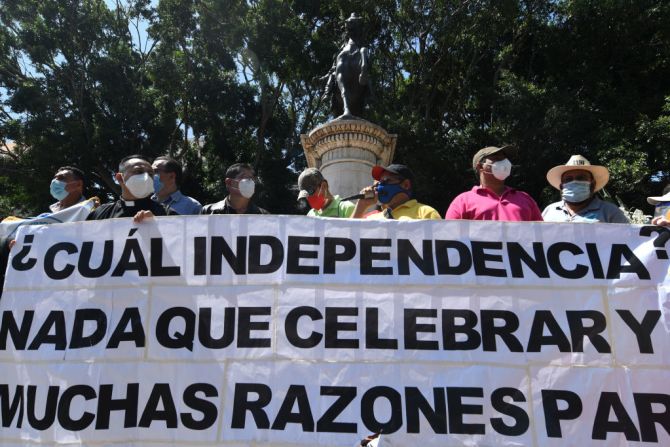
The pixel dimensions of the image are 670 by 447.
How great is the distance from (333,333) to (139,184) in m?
1.50

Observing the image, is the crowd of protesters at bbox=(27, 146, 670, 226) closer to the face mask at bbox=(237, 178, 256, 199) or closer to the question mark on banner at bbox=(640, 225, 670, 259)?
the face mask at bbox=(237, 178, 256, 199)

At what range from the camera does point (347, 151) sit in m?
11.1

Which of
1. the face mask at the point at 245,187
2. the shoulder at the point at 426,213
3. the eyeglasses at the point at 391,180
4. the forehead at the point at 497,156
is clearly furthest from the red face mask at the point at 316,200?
the forehead at the point at 497,156

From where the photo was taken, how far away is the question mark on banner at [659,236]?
3592 mm

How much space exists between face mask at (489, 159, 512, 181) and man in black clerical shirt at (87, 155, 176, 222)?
2115 mm

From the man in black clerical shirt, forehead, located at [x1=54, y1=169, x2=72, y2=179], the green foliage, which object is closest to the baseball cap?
the man in black clerical shirt

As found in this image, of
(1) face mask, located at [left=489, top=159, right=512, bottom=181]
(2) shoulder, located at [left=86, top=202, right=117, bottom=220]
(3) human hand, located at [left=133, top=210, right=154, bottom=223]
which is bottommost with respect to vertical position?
(3) human hand, located at [left=133, top=210, right=154, bottom=223]

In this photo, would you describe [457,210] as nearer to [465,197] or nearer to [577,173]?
[465,197]

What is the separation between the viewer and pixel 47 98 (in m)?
19.2

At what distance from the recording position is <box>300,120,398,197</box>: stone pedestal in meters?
10.8

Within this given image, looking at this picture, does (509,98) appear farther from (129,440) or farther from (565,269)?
(129,440)

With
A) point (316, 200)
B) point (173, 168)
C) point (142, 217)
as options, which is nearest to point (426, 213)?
point (316, 200)

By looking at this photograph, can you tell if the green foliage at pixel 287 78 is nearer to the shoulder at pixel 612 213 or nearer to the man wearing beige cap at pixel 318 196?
the man wearing beige cap at pixel 318 196

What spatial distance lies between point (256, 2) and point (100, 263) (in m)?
17.6
